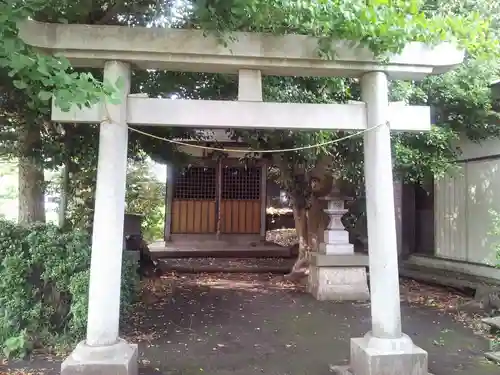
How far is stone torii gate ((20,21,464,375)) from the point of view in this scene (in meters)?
4.14

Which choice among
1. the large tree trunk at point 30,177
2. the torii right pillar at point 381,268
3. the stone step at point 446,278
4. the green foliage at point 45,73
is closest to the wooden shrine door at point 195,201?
the stone step at point 446,278

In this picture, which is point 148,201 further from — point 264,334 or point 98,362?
point 98,362

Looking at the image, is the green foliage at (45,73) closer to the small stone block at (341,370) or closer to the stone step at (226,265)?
the small stone block at (341,370)

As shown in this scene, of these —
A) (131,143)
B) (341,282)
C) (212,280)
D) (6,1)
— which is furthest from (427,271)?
(6,1)

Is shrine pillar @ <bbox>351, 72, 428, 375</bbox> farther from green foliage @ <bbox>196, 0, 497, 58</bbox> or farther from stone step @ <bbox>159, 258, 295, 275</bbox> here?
stone step @ <bbox>159, 258, 295, 275</bbox>

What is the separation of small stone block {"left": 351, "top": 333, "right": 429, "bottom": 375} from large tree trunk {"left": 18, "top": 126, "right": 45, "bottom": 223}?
480 cm

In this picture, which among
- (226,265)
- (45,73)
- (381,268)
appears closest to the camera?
(45,73)

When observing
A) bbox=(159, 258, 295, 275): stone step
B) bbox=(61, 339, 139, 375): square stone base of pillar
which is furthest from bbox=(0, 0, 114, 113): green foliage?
bbox=(159, 258, 295, 275): stone step

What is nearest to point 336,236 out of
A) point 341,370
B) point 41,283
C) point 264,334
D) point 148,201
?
point 264,334

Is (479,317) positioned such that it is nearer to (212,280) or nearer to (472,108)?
(472,108)

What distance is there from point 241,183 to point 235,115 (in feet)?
36.7

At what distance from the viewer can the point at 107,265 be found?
414 cm

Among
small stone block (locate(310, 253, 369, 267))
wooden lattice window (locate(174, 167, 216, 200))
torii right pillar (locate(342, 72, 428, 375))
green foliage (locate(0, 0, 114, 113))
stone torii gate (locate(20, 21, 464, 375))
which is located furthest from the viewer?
wooden lattice window (locate(174, 167, 216, 200))

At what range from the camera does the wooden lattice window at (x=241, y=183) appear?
1541 cm
